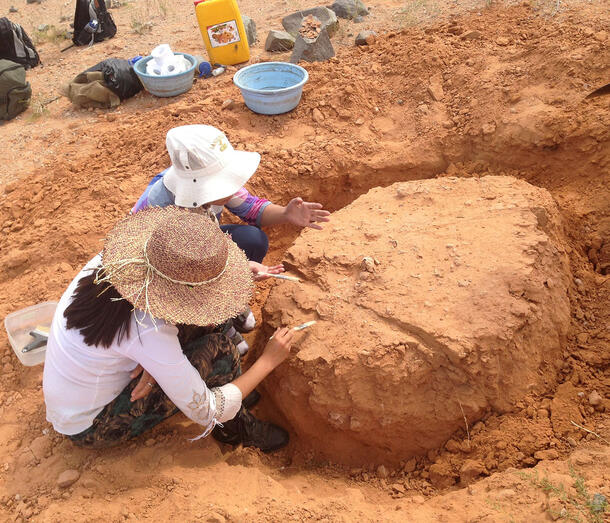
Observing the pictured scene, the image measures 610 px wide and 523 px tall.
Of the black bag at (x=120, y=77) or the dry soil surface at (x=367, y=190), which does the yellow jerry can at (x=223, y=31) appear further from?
the black bag at (x=120, y=77)

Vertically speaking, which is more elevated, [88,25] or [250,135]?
[88,25]

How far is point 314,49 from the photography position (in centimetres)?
415

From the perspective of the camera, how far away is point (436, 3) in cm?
464

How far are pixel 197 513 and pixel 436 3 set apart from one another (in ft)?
15.1

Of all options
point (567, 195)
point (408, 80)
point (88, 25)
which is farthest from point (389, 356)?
point (88, 25)

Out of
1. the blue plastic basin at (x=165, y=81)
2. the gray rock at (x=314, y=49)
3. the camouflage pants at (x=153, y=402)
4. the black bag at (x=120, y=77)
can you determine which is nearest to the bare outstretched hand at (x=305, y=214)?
the camouflage pants at (x=153, y=402)

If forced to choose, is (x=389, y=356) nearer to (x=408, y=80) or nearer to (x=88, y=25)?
(x=408, y=80)

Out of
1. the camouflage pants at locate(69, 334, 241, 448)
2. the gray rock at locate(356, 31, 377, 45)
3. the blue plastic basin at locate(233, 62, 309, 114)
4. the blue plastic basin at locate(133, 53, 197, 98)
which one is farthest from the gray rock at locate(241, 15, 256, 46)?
the camouflage pants at locate(69, 334, 241, 448)

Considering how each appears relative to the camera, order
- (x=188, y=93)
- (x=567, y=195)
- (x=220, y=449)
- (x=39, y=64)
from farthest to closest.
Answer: (x=39, y=64) < (x=188, y=93) < (x=567, y=195) < (x=220, y=449)

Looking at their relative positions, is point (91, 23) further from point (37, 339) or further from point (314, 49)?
point (37, 339)

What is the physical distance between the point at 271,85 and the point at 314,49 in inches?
25.8

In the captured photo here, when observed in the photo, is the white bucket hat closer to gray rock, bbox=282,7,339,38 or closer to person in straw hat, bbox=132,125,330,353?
person in straw hat, bbox=132,125,330,353

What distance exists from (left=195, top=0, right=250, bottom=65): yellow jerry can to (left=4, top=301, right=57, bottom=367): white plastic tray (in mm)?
2961

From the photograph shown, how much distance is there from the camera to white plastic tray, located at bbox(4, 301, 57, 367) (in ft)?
7.66
